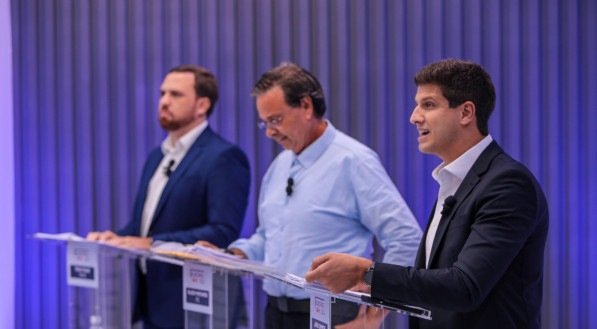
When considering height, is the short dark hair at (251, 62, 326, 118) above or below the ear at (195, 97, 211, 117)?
above

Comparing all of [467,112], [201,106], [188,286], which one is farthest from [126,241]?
[467,112]

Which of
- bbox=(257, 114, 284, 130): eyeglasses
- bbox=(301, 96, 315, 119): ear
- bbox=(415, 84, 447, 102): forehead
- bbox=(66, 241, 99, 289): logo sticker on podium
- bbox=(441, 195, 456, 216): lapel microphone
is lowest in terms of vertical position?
bbox=(66, 241, 99, 289): logo sticker on podium

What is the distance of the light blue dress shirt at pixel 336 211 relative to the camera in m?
3.47

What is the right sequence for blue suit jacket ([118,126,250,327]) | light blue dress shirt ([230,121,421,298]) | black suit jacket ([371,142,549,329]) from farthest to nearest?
blue suit jacket ([118,126,250,327]), light blue dress shirt ([230,121,421,298]), black suit jacket ([371,142,549,329])

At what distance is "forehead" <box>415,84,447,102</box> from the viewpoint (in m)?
2.48

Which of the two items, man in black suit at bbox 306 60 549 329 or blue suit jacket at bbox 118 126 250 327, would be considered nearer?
man in black suit at bbox 306 60 549 329

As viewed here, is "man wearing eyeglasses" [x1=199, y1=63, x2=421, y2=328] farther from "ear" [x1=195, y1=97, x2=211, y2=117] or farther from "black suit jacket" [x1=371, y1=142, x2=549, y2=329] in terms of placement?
"black suit jacket" [x1=371, y1=142, x2=549, y2=329]

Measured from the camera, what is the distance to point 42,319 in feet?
18.8

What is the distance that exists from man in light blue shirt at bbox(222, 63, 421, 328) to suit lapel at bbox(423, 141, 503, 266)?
3.22ft

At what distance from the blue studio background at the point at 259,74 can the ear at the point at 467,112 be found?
101 inches

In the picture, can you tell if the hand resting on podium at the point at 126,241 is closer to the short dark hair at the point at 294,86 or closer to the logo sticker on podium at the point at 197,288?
the logo sticker on podium at the point at 197,288

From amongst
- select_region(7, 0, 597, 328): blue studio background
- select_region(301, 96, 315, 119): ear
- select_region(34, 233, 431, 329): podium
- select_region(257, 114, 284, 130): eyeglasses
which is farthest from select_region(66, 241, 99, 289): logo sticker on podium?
select_region(7, 0, 597, 328): blue studio background

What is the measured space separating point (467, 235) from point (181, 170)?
2.26 meters

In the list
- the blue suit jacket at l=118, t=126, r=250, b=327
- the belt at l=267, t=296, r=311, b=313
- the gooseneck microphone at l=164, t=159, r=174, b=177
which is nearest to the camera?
the belt at l=267, t=296, r=311, b=313
